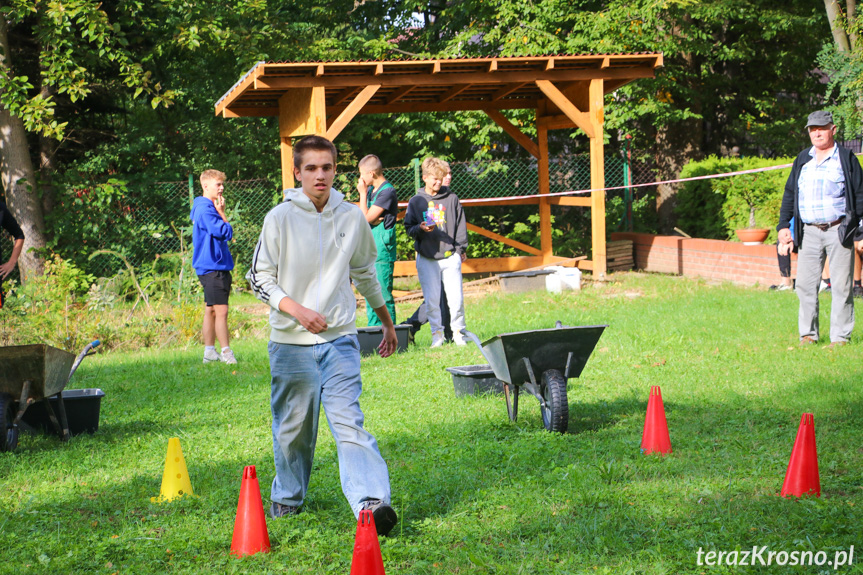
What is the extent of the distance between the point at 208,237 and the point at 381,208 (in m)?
1.71

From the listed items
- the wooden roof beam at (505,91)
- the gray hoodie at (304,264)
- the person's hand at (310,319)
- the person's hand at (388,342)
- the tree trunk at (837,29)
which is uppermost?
the tree trunk at (837,29)

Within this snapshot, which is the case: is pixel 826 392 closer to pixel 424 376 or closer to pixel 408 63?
pixel 424 376

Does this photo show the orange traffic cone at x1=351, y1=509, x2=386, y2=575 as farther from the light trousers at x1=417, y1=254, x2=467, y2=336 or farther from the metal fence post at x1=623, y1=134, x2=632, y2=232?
the metal fence post at x1=623, y1=134, x2=632, y2=232

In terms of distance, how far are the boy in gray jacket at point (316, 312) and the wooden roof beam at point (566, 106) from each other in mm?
11050

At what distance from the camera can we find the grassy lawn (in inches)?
148

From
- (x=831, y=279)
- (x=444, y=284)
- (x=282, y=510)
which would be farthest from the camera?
(x=444, y=284)

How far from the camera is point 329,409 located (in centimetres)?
391

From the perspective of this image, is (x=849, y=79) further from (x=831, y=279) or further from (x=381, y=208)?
(x=381, y=208)

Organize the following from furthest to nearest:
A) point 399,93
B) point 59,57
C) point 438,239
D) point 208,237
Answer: point 399,93 < point 59,57 < point 438,239 < point 208,237

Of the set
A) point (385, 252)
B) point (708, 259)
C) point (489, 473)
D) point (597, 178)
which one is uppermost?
point (597, 178)

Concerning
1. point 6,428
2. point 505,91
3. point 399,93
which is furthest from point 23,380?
point 505,91

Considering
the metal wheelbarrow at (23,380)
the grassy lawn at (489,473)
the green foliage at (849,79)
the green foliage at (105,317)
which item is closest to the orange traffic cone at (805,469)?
the grassy lawn at (489,473)

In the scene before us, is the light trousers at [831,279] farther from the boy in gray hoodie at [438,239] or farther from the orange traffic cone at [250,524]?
the orange traffic cone at [250,524]

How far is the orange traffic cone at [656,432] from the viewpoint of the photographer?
5.05 metres
